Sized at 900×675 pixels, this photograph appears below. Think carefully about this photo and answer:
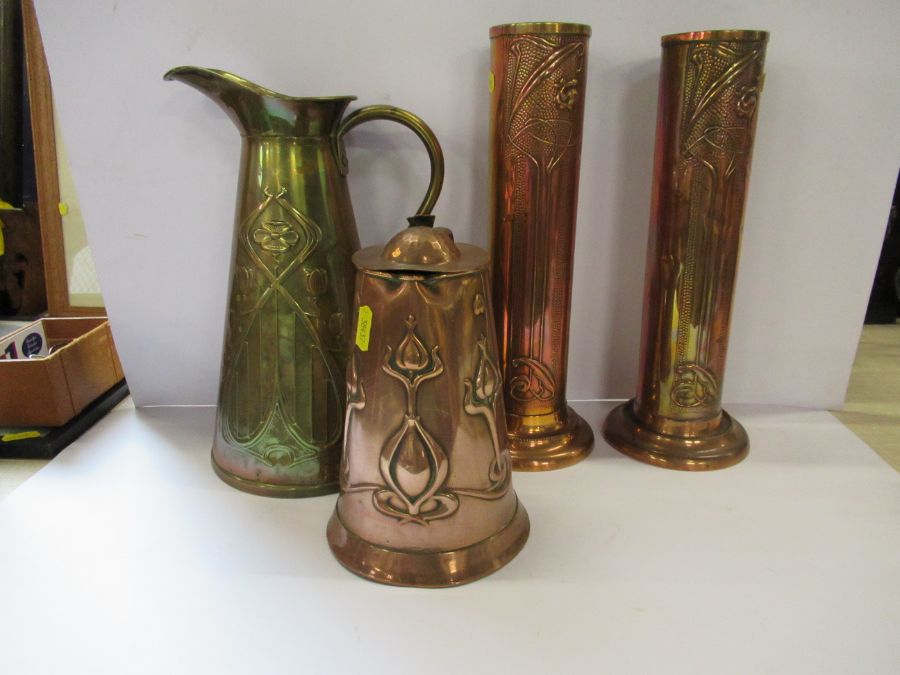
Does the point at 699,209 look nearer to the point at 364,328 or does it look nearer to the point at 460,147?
the point at 460,147

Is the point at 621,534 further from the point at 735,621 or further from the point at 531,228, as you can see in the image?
the point at 531,228

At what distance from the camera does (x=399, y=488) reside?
0.64 m

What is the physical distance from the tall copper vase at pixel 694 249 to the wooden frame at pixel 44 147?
0.86 m

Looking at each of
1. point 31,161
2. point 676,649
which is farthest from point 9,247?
point 676,649

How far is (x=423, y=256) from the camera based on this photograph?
61cm

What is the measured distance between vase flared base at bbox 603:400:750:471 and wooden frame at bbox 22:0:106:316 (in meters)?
0.87

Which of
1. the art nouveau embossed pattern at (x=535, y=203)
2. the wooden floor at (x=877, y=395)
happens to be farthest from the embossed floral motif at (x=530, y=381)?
the wooden floor at (x=877, y=395)

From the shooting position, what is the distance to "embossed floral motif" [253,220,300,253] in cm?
72

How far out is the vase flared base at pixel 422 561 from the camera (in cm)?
64

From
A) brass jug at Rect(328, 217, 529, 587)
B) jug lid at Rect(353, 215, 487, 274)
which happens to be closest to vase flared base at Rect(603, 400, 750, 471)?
brass jug at Rect(328, 217, 529, 587)

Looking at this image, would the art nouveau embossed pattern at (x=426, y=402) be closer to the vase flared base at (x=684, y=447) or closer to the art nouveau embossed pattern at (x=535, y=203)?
the art nouveau embossed pattern at (x=535, y=203)

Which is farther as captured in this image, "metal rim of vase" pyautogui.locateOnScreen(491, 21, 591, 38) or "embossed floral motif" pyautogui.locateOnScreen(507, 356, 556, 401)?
"embossed floral motif" pyautogui.locateOnScreen(507, 356, 556, 401)

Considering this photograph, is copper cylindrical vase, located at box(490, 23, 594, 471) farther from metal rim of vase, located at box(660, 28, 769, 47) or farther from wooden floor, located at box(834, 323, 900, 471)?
wooden floor, located at box(834, 323, 900, 471)

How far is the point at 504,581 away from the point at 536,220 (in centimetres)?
37
